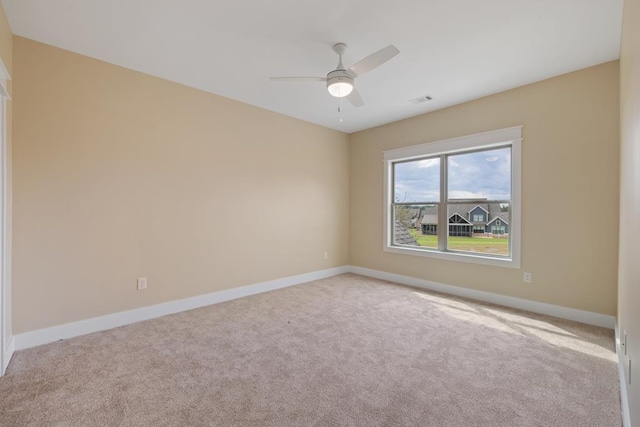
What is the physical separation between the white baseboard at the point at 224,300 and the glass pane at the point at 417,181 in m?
1.35

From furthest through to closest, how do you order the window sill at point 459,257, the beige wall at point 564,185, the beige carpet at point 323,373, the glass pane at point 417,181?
the glass pane at point 417,181
the window sill at point 459,257
the beige wall at point 564,185
the beige carpet at point 323,373

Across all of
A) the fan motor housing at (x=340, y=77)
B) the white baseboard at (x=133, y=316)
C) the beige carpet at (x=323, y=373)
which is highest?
the fan motor housing at (x=340, y=77)

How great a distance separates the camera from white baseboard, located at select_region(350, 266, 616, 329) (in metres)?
3.07

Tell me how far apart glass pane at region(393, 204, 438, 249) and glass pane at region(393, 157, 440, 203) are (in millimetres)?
150

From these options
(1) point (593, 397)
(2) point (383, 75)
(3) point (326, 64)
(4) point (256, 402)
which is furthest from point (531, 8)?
(4) point (256, 402)

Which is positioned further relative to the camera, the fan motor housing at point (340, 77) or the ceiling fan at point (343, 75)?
the fan motor housing at point (340, 77)

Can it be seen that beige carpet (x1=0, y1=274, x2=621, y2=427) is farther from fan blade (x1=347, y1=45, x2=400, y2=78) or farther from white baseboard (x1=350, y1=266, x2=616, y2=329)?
fan blade (x1=347, y1=45, x2=400, y2=78)

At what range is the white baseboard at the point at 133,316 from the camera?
264cm

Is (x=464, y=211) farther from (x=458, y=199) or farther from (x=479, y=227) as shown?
(x=479, y=227)

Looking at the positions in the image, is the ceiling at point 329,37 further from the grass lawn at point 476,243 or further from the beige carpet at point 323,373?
the beige carpet at point 323,373

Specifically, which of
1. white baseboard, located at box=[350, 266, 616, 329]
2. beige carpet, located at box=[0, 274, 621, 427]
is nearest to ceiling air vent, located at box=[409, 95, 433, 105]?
white baseboard, located at box=[350, 266, 616, 329]

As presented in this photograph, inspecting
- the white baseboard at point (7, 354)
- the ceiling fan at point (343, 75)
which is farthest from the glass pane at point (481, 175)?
the white baseboard at point (7, 354)

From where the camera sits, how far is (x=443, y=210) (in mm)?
4496

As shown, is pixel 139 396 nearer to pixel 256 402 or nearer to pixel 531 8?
pixel 256 402
